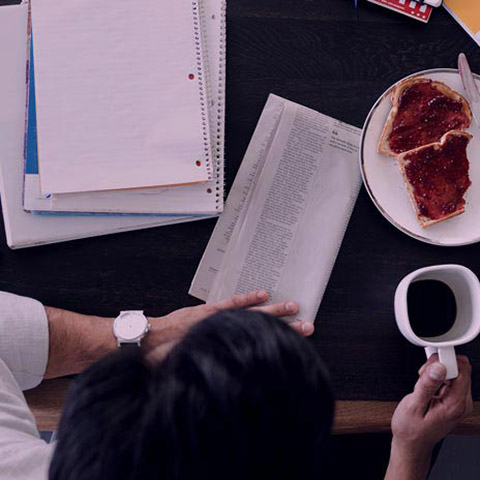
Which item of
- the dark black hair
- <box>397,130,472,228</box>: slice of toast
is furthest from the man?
<box>397,130,472,228</box>: slice of toast

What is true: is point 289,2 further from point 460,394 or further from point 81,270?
point 460,394

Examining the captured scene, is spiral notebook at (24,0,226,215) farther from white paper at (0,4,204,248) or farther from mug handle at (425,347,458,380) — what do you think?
mug handle at (425,347,458,380)

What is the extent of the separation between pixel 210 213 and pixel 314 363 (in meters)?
0.36

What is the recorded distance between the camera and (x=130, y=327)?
821 mm

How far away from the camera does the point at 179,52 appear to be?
84 cm

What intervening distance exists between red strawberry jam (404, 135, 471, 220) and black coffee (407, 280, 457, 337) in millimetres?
102

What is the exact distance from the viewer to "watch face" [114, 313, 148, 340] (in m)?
0.81

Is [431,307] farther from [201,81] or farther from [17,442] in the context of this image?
[17,442]

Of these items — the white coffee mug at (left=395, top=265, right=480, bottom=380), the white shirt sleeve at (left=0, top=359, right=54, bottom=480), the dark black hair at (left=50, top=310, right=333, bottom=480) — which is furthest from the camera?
the white coffee mug at (left=395, top=265, right=480, bottom=380)

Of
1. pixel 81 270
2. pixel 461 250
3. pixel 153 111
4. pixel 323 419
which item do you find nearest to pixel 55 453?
pixel 323 419

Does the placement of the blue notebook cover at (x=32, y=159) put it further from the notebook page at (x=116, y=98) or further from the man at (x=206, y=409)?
the man at (x=206, y=409)

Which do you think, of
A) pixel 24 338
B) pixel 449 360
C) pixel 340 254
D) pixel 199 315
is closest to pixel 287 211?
pixel 340 254

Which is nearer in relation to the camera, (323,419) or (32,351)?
(323,419)

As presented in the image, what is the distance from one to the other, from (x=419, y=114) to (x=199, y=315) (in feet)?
1.42
